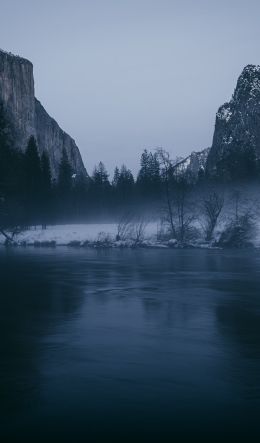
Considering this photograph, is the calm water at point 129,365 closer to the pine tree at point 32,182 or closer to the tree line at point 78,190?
the tree line at point 78,190

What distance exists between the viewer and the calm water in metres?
5.78

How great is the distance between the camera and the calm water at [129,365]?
578 cm

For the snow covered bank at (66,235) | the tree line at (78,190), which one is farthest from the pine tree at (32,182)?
the snow covered bank at (66,235)

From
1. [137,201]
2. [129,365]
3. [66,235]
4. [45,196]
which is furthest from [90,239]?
[129,365]

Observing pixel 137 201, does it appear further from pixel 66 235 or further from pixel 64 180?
pixel 66 235

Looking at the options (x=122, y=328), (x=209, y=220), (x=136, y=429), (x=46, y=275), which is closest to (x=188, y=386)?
(x=136, y=429)

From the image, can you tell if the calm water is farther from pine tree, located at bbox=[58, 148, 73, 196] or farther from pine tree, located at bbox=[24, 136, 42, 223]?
pine tree, located at bbox=[58, 148, 73, 196]

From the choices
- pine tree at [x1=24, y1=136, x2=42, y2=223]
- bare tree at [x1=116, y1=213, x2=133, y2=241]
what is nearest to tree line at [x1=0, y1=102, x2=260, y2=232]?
pine tree at [x1=24, y1=136, x2=42, y2=223]

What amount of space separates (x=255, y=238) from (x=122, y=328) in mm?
37402

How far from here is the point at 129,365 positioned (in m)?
8.16

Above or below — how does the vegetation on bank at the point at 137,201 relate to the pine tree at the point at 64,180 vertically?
below

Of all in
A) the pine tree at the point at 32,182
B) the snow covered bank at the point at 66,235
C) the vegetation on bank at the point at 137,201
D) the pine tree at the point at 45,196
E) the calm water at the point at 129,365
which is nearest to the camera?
the calm water at the point at 129,365

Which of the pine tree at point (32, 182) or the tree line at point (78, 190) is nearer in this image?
the tree line at point (78, 190)

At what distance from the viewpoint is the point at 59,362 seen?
27.3ft
